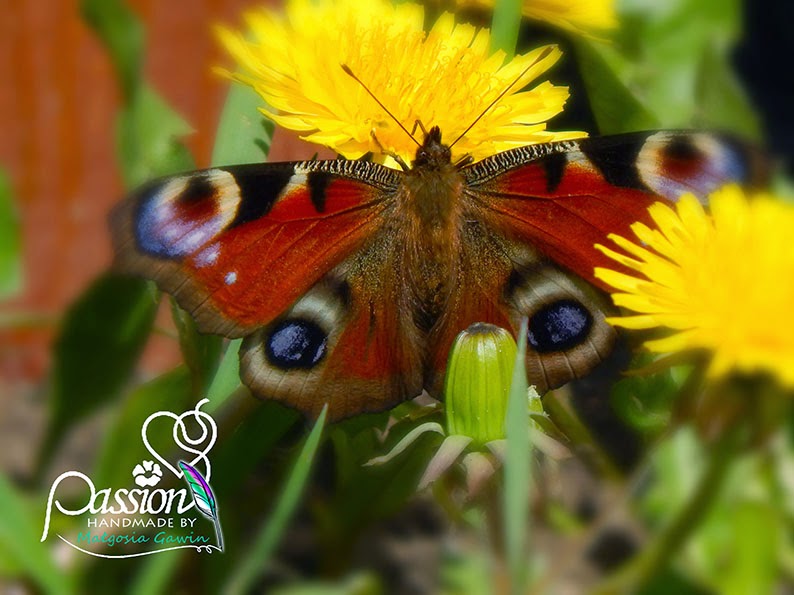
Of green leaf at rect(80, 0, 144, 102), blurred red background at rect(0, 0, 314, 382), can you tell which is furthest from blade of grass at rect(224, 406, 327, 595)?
blurred red background at rect(0, 0, 314, 382)

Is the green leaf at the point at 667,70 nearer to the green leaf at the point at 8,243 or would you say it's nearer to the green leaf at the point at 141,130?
the green leaf at the point at 141,130

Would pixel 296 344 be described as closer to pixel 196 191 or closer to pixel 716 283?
pixel 196 191

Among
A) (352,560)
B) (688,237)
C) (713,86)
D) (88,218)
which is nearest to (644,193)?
(688,237)

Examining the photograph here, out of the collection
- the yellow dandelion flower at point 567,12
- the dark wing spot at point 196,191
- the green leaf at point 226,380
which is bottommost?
the green leaf at point 226,380

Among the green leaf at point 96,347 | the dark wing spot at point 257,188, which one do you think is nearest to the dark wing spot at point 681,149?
the dark wing spot at point 257,188

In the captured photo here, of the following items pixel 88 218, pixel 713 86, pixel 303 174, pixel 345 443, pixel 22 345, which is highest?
pixel 713 86

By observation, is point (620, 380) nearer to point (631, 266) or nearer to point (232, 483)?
point (631, 266)

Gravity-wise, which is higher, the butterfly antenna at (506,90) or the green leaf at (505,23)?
A: the green leaf at (505,23)
